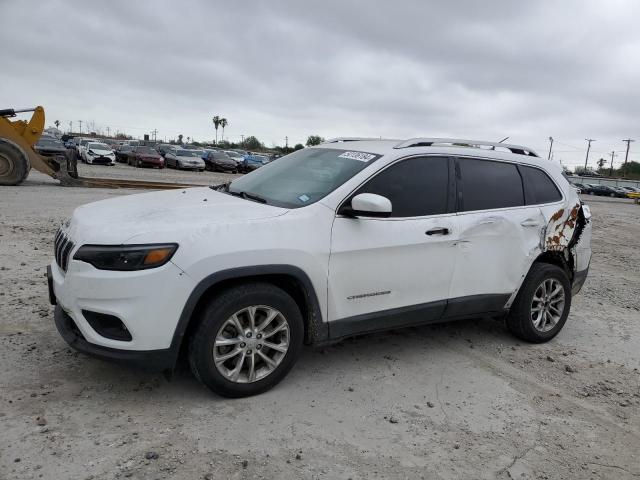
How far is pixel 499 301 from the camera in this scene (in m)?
4.60

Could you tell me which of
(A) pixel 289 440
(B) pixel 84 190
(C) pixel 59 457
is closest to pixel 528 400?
(A) pixel 289 440

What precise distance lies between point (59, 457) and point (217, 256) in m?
1.34

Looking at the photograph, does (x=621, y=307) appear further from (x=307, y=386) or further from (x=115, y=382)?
(x=115, y=382)

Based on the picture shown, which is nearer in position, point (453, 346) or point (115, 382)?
point (115, 382)

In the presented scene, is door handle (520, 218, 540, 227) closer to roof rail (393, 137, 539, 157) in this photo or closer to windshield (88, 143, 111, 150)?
roof rail (393, 137, 539, 157)

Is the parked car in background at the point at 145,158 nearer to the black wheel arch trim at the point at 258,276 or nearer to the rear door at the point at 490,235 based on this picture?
the rear door at the point at 490,235

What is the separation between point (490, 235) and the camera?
14.5ft

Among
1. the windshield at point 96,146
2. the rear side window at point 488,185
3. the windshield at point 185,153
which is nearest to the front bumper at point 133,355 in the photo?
the rear side window at point 488,185

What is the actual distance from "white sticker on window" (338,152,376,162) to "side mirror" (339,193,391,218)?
0.50m

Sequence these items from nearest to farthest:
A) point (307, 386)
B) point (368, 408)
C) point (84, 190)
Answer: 1. point (368, 408)
2. point (307, 386)
3. point (84, 190)

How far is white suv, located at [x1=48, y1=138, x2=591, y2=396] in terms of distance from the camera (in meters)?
3.16

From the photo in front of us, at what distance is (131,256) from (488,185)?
117 inches

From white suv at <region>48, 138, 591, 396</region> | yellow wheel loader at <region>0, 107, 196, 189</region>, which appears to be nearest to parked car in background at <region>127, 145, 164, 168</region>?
yellow wheel loader at <region>0, 107, 196, 189</region>

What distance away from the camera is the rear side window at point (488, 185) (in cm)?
441
